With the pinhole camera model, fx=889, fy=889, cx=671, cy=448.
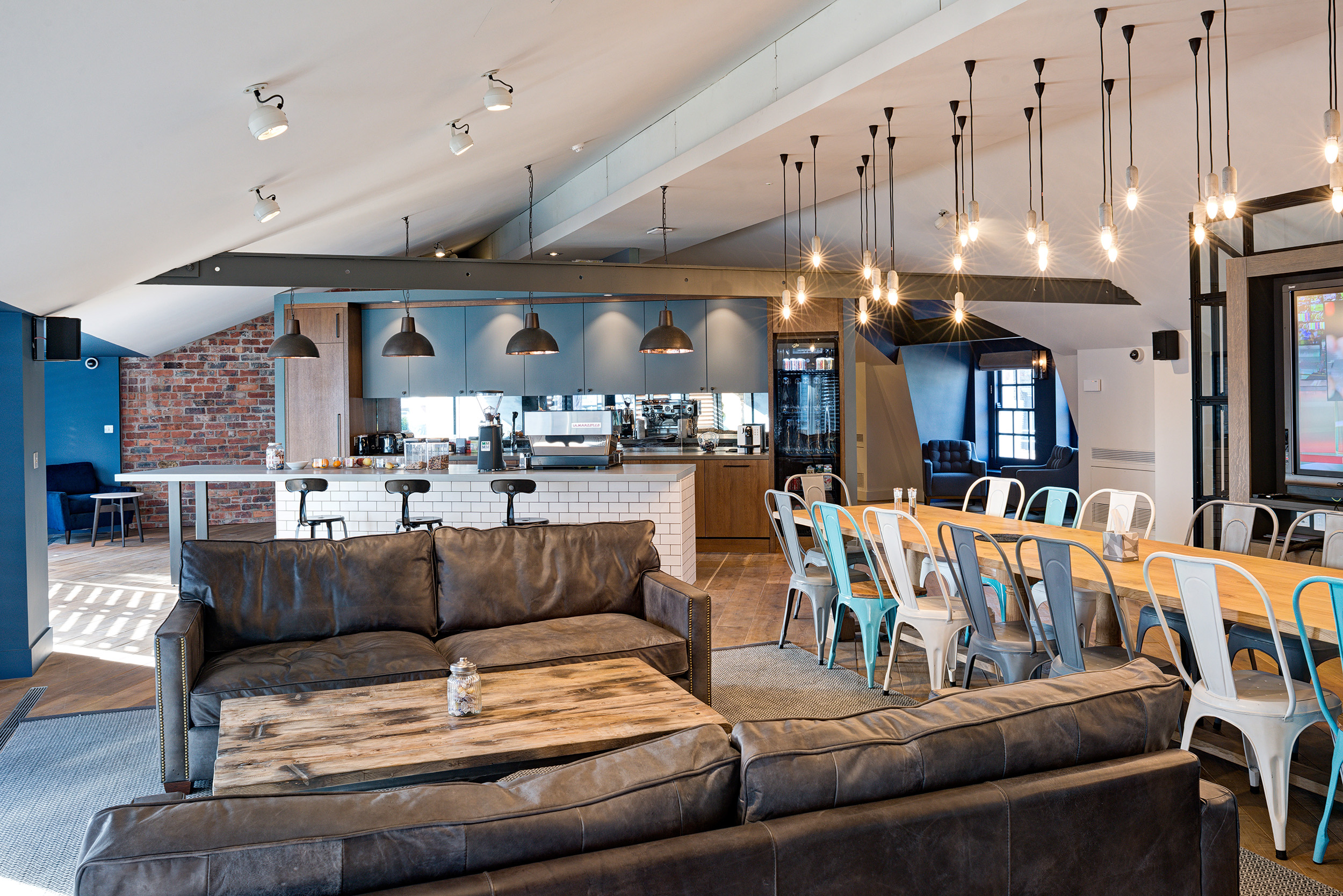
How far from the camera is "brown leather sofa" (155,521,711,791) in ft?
10.6

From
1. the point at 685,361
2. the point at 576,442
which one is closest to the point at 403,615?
the point at 576,442

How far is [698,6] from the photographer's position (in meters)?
3.91

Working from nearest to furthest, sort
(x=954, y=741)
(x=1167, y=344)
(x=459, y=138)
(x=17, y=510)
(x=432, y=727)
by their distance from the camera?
(x=954, y=741)
(x=432, y=727)
(x=459, y=138)
(x=17, y=510)
(x=1167, y=344)

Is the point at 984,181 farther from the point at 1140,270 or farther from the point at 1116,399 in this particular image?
the point at 1116,399

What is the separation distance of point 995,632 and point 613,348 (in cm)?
626

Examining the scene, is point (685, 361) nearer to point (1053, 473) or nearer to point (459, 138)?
point (459, 138)

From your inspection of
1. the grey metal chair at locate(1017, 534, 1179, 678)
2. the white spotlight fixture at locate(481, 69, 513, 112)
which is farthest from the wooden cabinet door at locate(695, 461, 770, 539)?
the grey metal chair at locate(1017, 534, 1179, 678)

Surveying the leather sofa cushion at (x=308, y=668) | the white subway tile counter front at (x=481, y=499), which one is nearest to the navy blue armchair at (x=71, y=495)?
the white subway tile counter front at (x=481, y=499)

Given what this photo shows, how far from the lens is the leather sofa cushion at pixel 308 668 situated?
10.5 feet

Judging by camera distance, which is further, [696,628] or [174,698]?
[696,628]

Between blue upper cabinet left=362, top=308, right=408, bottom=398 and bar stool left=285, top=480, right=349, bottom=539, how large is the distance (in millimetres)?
2876

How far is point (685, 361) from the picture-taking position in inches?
364

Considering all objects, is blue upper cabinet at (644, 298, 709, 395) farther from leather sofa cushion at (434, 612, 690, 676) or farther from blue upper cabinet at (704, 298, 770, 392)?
leather sofa cushion at (434, 612, 690, 676)

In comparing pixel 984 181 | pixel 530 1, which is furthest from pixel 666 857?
pixel 984 181
